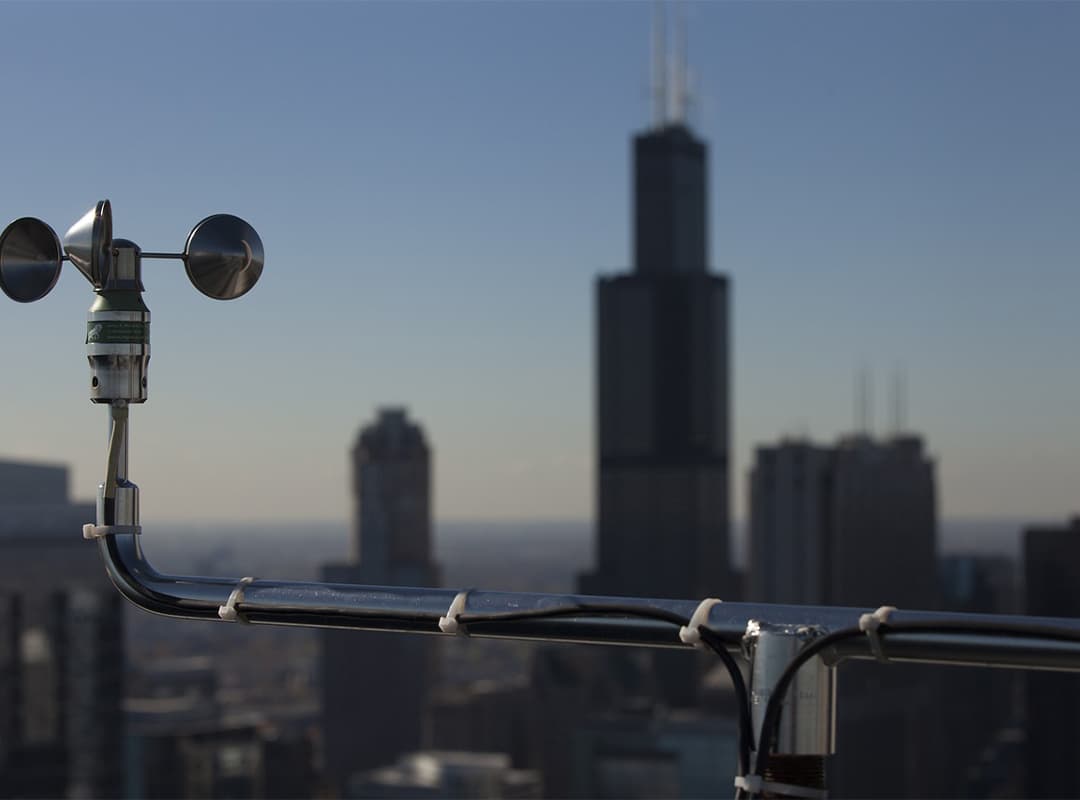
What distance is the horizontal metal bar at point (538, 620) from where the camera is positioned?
2330 millimetres

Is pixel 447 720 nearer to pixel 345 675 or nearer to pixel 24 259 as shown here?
pixel 345 675

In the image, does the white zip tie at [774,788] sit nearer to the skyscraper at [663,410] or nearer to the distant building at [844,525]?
the distant building at [844,525]

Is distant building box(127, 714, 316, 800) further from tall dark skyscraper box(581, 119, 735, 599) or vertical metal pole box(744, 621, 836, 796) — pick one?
vertical metal pole box(744, 621, 836, 796)

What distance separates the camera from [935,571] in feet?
522

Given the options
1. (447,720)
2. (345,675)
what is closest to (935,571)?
(447,720)

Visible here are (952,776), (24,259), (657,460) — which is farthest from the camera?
(657,460)

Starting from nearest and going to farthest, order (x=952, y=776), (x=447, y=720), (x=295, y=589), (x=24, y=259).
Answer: (x=295, y=589) → (x=24, y=259) → (x=952, y=776) → (x=447, y=720)

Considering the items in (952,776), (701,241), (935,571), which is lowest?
(952,776)

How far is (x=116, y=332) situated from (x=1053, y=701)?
140 metres

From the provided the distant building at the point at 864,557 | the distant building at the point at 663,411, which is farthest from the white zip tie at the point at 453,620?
the distant building at the point at 663,411

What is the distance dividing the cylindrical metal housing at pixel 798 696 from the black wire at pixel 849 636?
1 centimetres

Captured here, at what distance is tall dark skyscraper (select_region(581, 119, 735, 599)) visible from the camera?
181m

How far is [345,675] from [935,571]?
5852 centimetres

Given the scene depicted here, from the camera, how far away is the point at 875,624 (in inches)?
92.5
